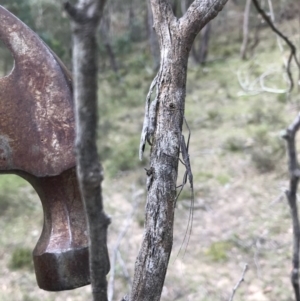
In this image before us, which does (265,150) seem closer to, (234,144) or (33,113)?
(234,144)

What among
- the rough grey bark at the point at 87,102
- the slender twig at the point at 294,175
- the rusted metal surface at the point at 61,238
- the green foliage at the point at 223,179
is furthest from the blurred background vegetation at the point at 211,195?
the rough grey bark at the point at 87,102

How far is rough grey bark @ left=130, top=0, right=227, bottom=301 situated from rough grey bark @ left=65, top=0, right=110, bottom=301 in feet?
0.57

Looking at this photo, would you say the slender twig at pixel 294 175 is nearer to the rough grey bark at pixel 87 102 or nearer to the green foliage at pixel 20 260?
the rough grey bark at pixel 87 102

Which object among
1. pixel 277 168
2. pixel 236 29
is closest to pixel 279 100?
pixel 277 168

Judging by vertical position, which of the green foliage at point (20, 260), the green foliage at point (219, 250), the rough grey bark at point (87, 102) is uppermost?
the rough grey bark at point (87, 102)

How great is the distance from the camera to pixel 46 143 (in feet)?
2.00

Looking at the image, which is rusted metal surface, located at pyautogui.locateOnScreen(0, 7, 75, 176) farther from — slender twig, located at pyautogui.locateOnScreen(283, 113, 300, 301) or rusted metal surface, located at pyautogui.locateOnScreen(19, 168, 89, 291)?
slender twig, located at pyautogui.locateOnScreen(283, 113, 300, 301)

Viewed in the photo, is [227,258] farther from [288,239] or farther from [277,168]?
[277,168]

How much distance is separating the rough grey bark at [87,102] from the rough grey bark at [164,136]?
175 millimetres

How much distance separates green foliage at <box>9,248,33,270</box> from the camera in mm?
3041

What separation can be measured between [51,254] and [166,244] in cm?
15

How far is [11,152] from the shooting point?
2.01 feet

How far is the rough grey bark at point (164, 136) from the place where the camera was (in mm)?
551

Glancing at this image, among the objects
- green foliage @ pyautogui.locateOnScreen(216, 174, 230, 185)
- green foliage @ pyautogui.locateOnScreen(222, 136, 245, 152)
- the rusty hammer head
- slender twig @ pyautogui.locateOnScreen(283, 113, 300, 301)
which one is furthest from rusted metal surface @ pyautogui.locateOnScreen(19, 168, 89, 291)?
green foliage @ pyautogui.locateOnScreen(222, 136, 245, 152)
